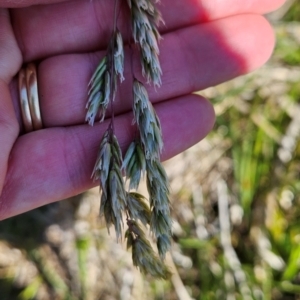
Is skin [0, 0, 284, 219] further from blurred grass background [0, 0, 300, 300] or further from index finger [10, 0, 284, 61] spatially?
blurred grass background [0, 0, 300, 300]

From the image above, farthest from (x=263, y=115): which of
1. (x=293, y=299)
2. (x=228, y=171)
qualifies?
(x=293, y=299)

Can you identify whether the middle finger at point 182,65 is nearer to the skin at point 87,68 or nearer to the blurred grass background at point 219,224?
the skin at point 87,68

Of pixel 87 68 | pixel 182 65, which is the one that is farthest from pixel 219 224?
pixel 87 68

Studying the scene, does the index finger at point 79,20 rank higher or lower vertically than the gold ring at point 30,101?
higher

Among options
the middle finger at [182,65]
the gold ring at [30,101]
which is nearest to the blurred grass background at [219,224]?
A: the middle finger at [182,65]

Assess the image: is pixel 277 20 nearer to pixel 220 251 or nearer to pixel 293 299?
pixel 220 251

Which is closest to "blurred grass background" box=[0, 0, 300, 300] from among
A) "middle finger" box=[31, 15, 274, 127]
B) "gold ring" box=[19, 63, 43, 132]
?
"middle finger" box=[31, 15, 274, 127]
